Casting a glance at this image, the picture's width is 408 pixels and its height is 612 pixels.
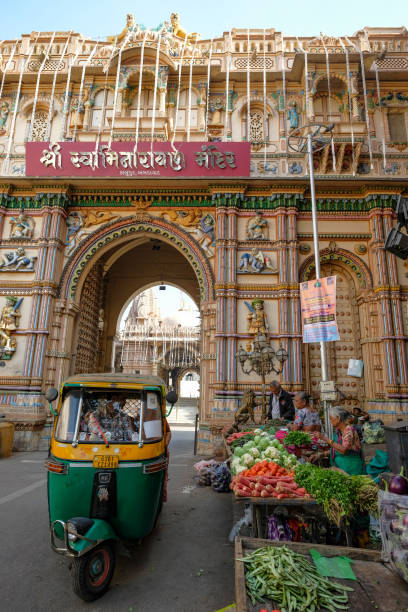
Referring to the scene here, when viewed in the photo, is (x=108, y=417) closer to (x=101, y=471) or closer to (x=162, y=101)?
(x=101, y=471)

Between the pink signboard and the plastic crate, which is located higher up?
the pink signboard

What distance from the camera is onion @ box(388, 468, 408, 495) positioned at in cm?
273

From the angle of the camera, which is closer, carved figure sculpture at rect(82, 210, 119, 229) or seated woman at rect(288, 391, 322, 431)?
seated woman at rect(288, 391, 322, 431)

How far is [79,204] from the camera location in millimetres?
13188

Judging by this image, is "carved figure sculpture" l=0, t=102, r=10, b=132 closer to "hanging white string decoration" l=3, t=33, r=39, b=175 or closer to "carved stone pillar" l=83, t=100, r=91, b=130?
"hanging white string decoration" l=3, t=33, r=39, b=175

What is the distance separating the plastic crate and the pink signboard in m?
10.4

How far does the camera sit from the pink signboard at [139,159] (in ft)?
40.2

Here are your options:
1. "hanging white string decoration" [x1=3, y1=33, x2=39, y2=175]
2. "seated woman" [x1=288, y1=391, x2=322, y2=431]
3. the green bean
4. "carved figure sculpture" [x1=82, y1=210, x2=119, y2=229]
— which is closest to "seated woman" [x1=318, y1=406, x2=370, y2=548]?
"seated woman" [x1=288, y1=391, x2=322, y2=431]

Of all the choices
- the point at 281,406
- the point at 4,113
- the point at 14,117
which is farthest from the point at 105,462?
the point at 4,113

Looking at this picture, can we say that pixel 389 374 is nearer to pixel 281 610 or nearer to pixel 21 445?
pixel 281 610

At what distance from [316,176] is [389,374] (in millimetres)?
7098

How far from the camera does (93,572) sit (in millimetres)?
3430

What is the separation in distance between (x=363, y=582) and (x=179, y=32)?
19.0 meters

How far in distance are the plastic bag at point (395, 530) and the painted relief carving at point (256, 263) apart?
31.2ft
